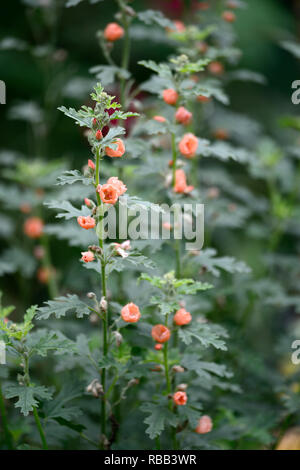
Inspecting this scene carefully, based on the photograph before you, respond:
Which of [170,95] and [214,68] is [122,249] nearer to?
[170,95]

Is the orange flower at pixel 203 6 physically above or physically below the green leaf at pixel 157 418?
above

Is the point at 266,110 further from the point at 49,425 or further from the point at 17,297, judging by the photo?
the point at 49,425

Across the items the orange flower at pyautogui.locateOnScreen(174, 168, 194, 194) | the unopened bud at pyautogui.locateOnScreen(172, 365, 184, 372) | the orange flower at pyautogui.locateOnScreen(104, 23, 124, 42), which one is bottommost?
the unopened bud at pyautogui.locateOnScreen(172, 365, 184, 372)

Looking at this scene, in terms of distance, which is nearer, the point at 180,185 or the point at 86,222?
the point at 86,222

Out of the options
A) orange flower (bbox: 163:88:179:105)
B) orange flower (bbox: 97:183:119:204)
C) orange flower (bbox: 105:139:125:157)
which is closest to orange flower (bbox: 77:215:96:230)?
orange flower (bbox: 97:183:119:204)

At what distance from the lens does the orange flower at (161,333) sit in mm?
1344

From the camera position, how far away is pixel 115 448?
1489mm

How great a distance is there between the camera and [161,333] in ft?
4.43

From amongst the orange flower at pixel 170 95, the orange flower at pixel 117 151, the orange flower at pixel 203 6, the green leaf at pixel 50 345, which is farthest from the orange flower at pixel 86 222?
the orange flower at pixel 203 6

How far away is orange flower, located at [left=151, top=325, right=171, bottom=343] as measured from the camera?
1.34m

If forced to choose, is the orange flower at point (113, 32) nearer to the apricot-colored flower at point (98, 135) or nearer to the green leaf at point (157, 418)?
the apricot-colored flower at point (98, 135)

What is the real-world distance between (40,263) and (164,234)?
1402mm

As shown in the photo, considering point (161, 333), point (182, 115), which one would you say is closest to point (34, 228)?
point (182, 115)

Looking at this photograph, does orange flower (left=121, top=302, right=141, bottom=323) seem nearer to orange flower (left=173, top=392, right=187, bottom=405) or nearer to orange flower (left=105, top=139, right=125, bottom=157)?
orange flower (left=173, top=392, right=187, bottom=405)
